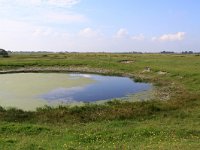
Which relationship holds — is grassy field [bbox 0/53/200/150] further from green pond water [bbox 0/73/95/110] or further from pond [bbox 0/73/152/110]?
green pond water [bbox 0/73/95/110]

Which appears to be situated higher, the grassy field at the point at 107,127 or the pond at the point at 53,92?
the grassy field at the point at 107,127

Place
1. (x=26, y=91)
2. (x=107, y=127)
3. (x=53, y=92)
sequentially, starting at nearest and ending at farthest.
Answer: (x=107, y=127) < (x=53, y=92) < (x=26, y=91)

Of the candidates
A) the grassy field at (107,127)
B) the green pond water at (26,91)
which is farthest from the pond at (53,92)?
the grassy field at (107,127)

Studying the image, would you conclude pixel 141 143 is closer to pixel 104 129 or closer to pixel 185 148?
pixel 185 148

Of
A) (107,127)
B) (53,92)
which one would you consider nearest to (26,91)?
(53,92)

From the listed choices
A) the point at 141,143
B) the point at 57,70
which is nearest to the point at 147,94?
the point at 141,143

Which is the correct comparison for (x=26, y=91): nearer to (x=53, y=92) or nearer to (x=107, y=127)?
(x=53, y=92)

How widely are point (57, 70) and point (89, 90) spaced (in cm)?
2854

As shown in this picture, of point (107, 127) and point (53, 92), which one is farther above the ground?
point (107, 127)

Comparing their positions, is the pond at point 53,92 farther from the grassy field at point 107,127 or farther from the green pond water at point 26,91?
the grassy field at point 107,127

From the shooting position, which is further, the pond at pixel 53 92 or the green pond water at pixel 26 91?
the pond at pixel 53 92

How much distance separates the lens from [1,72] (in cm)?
6450

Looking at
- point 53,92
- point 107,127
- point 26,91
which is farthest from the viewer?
point 26,91

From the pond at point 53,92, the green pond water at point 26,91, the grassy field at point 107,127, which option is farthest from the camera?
the pond at point 53,92
